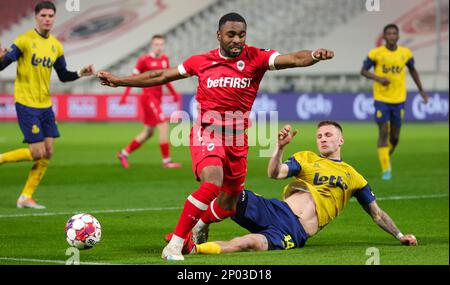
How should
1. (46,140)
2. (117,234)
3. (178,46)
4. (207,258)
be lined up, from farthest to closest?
(178,46) → (46,140) → (117,234) → (207,258)

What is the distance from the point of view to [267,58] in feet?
28.2

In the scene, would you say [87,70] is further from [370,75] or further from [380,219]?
[370,75]

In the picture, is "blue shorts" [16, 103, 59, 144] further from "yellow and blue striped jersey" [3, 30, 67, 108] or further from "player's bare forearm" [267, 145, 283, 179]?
"player's bare forearm" [267, 145, 283, 179]

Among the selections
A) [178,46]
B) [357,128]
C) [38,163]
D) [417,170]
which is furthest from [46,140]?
[178,46]

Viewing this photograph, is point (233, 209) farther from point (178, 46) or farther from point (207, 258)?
point (178, 46)

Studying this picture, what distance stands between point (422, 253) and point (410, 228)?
83.6 inches

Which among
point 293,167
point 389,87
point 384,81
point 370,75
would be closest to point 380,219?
point 293,167

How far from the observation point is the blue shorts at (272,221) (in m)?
8.66

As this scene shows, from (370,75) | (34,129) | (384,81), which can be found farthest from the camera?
(370,75)

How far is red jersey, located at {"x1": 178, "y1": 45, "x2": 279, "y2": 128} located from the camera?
28.1 feet

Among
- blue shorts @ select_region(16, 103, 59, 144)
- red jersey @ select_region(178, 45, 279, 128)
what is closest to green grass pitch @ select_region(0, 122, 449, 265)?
blue shorts @ select_region(16, 103, 59, 144)

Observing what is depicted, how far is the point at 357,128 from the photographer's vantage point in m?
31.1

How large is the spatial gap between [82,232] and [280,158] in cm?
186

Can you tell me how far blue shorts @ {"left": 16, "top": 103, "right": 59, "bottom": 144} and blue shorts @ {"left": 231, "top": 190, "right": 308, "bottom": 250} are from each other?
14.2 ft
